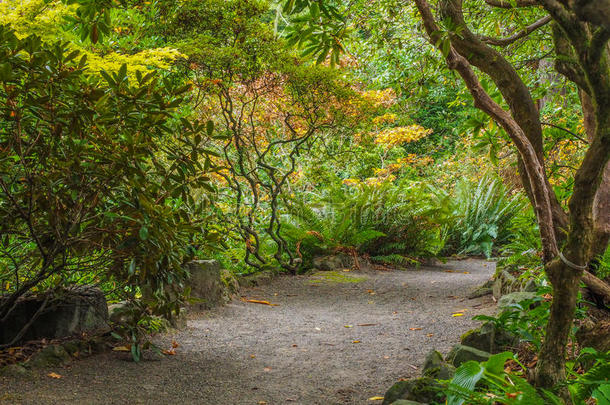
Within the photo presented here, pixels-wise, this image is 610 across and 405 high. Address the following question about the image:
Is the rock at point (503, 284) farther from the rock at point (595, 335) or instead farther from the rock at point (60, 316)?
the rock at point (60, 316)

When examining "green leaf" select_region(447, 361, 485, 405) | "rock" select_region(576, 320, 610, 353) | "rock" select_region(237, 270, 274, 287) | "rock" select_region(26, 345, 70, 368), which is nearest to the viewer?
"green leaf" select_region(447, 361, 485, 405)

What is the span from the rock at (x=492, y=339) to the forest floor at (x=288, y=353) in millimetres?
395

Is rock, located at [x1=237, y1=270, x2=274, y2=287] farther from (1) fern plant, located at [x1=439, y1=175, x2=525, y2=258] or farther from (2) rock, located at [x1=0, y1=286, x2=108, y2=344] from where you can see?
(1) fern plant, located at [x1=439, y1=175, x2=525, y2=258]

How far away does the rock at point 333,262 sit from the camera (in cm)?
692

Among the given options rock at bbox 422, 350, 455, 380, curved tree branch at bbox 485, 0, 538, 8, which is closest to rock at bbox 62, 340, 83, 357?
rock at bbox 422, 350, 455, 380

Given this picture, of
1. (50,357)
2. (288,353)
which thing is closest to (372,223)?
(288,353)

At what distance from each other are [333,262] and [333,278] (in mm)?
698

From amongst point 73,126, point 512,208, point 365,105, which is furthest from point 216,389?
point 512,208

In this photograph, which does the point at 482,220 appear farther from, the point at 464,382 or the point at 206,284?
the point at 464,382

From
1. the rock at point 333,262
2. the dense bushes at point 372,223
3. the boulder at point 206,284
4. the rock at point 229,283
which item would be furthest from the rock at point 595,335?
the rock at point 333,262

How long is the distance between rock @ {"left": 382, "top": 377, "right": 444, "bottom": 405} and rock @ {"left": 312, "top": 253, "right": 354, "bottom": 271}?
15.1ft

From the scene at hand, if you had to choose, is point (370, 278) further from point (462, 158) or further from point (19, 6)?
point (462, 158)

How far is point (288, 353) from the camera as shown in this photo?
134 inches

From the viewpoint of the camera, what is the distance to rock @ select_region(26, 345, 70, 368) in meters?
2.68
